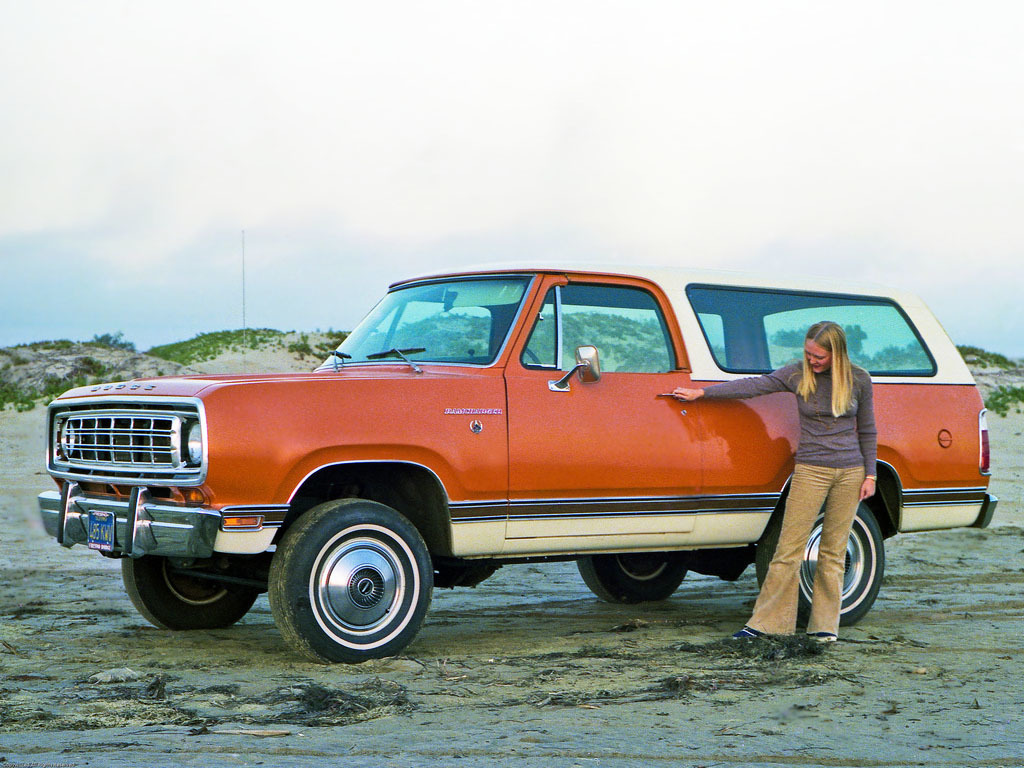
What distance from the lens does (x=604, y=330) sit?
290 inches

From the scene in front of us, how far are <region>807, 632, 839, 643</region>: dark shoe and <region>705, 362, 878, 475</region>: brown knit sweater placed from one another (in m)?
0.97

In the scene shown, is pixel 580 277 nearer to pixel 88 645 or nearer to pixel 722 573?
pixel 722 573

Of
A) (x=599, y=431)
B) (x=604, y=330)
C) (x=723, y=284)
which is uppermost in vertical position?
(x=723, y=284)

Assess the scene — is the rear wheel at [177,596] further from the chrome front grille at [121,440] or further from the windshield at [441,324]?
the windshield at [441,324]

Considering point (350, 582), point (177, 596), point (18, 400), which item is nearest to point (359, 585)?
point (350, 582)

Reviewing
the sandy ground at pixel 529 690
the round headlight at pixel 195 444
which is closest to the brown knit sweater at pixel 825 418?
the sandy ground at pixel 529 690

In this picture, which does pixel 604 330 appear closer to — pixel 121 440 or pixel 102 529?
pixel 121 440

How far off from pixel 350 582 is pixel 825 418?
2890 millimetres

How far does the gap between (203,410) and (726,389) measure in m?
3.01

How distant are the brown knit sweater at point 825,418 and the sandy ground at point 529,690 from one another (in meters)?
1.10

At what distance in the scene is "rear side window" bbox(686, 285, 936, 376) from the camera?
7836 millimetres

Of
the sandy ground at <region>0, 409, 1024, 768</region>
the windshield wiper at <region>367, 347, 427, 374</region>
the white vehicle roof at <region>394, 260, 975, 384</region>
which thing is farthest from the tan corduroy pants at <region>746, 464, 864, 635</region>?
the windshield wiper at <region>367, 347, 427, 374</region>

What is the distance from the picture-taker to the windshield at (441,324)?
280 inches

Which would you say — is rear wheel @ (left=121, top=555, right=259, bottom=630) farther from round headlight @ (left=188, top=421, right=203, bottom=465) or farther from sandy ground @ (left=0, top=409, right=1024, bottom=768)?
round headlight @ (left=188, top=421, right=203, bottom=465)
